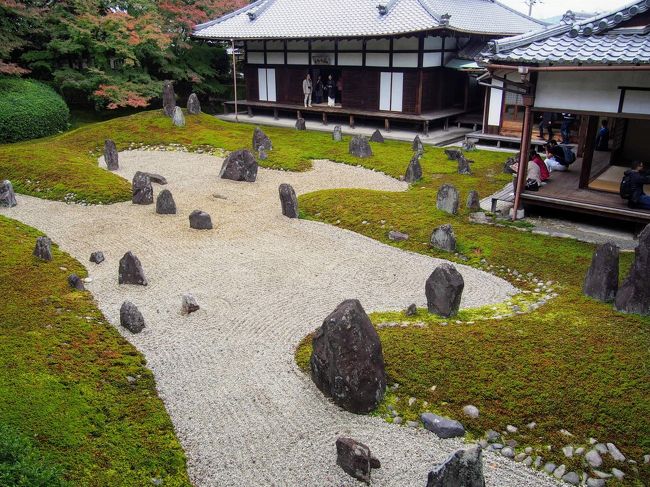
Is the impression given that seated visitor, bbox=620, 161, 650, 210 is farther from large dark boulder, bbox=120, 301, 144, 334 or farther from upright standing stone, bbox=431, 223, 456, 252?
large dark boulder, bbox=120, 301, 144, 334

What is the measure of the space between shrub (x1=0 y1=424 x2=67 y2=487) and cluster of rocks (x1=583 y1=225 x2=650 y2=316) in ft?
30.4

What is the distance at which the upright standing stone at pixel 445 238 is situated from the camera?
1393 cm

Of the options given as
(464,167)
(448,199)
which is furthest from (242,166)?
(464,167)

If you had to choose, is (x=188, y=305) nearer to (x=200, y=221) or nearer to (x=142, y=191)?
(x=200, y=221)

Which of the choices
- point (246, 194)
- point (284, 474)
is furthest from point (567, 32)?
point (284, 474)

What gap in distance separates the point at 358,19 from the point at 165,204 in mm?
17576

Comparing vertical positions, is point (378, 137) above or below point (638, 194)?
below

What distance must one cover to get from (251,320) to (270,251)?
12.6ft

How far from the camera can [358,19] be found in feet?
96.3

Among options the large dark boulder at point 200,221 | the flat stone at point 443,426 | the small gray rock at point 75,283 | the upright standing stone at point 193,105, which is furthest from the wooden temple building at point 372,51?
the flat stone at point 443,426

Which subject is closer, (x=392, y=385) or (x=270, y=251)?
(x=392, y=385)

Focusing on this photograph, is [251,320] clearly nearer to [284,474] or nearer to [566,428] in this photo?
[284,474]

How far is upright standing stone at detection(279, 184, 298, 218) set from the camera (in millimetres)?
16703

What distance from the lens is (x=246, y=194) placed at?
757 inches
